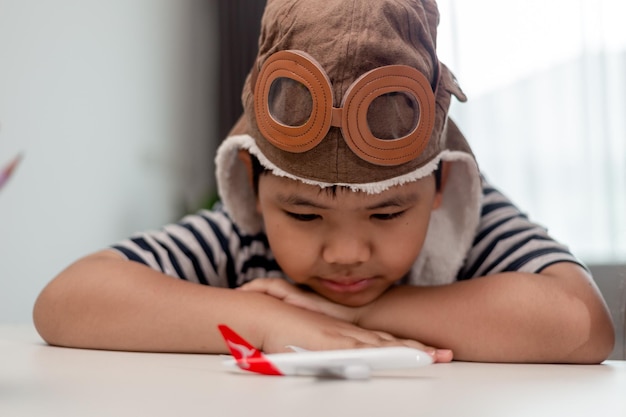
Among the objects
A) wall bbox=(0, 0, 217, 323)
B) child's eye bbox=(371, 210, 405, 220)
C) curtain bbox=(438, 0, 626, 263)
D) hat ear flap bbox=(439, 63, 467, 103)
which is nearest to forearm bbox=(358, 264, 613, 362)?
child's eye bbox=(371, 210, 405, 220)

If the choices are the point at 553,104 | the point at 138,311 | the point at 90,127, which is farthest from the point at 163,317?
the point at 553,104

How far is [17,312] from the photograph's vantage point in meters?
1.45

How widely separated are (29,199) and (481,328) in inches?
43.1

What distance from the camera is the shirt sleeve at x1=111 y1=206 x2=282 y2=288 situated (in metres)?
0.93

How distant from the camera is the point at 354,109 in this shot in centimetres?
69

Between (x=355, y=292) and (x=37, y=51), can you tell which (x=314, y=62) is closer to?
(x=355, y=292)

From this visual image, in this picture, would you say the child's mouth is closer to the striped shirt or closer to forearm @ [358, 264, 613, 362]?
forearm @ [358, 264, 613, 362]

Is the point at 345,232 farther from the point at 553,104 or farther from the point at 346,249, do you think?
the point at 553,104

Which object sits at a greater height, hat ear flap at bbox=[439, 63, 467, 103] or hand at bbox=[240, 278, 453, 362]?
hat ear flap at bbox=[439, 63, 467, 103]

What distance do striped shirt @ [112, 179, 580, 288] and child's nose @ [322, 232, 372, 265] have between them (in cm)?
23

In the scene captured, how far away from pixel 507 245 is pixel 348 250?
28cm

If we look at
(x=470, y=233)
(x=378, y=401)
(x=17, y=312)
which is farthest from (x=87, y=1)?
(x=378, y=401)

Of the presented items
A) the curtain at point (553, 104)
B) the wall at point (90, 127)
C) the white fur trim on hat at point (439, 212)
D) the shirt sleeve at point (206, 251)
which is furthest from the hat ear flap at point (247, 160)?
the curtain at point (553, 104)

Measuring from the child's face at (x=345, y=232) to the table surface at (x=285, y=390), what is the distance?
0.49 ft
